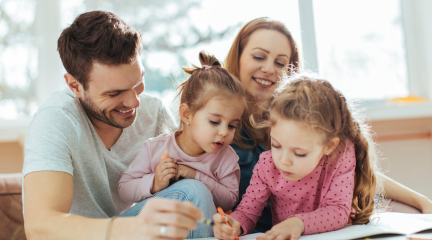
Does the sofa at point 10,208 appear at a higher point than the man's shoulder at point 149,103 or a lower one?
lower

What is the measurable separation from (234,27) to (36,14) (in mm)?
1463

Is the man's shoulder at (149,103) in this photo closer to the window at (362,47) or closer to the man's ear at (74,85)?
the man's ear at (74,85)

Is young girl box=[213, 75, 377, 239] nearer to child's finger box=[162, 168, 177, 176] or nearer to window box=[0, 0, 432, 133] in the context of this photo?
child's finger box=[162, 168, 177, 176]

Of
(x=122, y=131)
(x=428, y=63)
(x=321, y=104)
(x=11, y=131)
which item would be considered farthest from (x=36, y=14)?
(x=428, y=63)

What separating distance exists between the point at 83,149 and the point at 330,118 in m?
0.78

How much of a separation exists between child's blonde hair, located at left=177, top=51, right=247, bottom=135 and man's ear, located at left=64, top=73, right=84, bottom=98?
36 cm

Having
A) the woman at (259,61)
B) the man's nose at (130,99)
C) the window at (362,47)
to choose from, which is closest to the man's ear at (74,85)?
the man's nose at (130,99)

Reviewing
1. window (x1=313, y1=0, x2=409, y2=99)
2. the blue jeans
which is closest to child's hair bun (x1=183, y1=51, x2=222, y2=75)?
the blue jeans

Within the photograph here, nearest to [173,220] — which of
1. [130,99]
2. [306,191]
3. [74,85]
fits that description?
[306,191]

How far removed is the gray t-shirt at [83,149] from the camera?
980 mm

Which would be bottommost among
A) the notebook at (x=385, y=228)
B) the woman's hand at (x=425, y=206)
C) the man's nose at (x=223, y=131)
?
the woman's hand at (x=425, y=206)

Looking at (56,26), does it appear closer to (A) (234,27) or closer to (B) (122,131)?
(A) (234,27)

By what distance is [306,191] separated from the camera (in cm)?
107

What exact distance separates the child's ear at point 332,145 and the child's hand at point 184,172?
442mm
